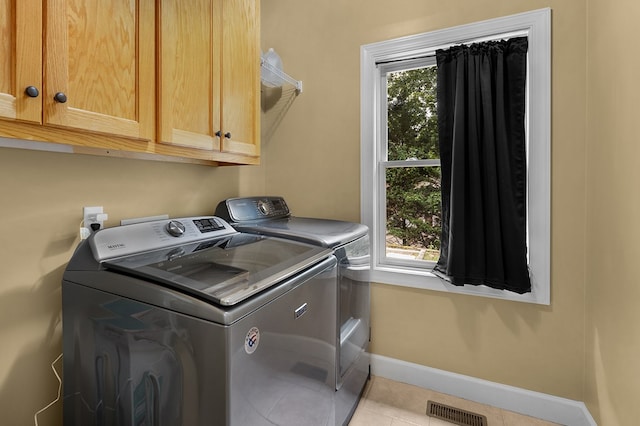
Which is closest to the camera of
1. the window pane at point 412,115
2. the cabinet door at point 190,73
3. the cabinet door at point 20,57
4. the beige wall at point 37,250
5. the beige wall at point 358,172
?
the cabinet door at point 20,57

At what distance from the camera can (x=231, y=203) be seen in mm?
1810

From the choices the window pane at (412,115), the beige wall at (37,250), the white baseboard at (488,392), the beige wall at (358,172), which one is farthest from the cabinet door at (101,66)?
the white baseboard at (488,392)

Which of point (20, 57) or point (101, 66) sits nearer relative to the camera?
point (20, 57)

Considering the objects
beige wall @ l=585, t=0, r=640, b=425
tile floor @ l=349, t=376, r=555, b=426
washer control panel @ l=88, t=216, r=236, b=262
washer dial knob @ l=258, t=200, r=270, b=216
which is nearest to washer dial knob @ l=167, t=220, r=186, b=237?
washer control panel @ l=88, t=216, r=236, b=262

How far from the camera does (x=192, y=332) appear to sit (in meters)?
0.79

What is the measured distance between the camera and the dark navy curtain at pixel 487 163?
1.72 meters

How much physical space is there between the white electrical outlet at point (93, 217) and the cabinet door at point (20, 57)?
55 cm

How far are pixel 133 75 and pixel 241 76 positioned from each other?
609mm

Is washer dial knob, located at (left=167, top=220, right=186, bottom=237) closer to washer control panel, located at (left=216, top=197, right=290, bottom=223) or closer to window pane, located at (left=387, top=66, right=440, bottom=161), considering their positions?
washer control panel, located at (left=216, top=197, right=290, bottom=223)

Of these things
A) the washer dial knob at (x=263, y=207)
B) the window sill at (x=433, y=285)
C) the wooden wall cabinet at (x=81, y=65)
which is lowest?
the window sill at (x=433, y=285)

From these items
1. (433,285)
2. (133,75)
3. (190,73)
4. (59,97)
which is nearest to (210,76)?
(190,73)

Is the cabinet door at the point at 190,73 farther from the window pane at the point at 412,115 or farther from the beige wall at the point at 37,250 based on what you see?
the window pane at the point at 412,115

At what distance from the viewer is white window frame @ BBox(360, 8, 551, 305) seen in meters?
1.68

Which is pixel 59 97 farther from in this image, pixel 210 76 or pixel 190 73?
pixel 210 76
